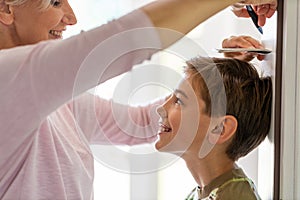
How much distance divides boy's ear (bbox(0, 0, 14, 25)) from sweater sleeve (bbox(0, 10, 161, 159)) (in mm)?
132

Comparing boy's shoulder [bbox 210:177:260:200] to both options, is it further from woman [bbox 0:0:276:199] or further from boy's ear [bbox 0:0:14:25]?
boy's ear [bbox 0:0:14:25]

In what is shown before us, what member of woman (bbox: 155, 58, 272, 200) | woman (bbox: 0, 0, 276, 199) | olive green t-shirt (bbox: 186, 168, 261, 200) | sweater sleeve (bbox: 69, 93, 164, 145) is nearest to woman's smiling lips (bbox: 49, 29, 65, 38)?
woman (bbox: 0, 0, 276, 199)

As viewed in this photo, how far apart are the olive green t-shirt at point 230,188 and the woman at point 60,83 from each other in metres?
0.13

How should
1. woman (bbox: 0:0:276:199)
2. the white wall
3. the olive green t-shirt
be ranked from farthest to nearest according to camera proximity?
the olive green t-shirt, the white wall, woman (bbox: 0:0:276:199)

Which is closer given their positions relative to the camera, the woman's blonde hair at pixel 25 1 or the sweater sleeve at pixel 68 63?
the sweater sleeve at pixel 68 63

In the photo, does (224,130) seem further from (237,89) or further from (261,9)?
(261,9)

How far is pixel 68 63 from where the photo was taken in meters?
0.52

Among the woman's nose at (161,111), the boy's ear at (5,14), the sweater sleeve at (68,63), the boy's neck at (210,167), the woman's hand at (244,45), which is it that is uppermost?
the boy's ear at (5,14)

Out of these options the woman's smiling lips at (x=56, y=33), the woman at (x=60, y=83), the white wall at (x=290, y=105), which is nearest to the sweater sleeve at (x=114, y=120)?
the woman at (x=60, y=83)

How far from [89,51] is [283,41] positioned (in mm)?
274

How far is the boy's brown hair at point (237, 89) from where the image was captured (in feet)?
2.34

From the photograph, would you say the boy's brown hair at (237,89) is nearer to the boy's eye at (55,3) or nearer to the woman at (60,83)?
the woman at (60,83)

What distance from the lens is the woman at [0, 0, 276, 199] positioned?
51 centimetres

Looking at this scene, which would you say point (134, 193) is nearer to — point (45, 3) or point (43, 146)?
point (43, 146)
